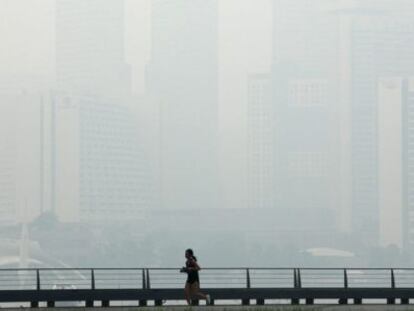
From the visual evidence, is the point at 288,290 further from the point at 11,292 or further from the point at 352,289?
the point at 11,292

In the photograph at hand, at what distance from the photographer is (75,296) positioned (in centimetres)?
4328

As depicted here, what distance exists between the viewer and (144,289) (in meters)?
44.4

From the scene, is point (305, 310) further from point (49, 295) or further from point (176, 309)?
point (49, 295)

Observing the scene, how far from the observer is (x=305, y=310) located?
38.3m

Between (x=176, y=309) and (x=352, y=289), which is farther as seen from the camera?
(x=352, y=289)

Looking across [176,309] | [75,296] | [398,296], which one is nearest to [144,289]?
[75,296]

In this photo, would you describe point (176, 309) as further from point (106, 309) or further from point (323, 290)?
point (323, 290)

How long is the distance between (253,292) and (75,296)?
6442mm

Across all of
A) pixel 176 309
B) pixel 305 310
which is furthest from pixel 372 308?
pixel 176 309

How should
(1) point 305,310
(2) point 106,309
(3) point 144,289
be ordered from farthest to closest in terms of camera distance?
(3) point 144,289
(2) point 106,309
(1) point 305,310

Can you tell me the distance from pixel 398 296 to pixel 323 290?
9.00 ft

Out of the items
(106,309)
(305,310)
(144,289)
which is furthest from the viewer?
(144,289)

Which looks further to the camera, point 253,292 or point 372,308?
point 253,292

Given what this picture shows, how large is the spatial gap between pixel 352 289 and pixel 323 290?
1.03 meters
